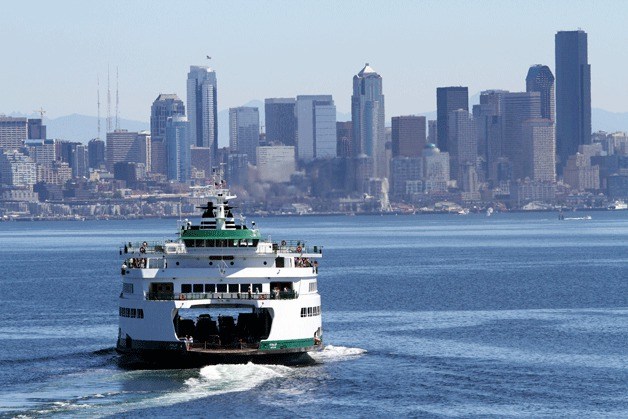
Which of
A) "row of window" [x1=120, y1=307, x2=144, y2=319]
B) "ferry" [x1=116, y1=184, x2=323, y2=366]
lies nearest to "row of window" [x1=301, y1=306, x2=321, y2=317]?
"ferry" [x1=116, y1=184, x2=323, y2=366]

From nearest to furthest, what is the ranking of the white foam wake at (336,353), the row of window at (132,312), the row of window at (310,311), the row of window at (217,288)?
the row of window at (132,312) → the row of window at (217,288) → the row of window at (310,311) → the white foam wake at (336,353)

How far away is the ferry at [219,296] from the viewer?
2552 inches

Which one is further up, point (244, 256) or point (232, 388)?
point (244, 256)

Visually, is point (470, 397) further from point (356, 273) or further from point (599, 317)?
point (356, 273)

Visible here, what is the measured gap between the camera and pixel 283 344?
65.2 meters

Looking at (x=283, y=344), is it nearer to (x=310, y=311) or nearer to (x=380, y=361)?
(x=310, y=311)

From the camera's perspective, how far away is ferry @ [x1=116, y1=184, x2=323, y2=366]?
64812mm

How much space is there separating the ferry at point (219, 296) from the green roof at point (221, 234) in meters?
0.04

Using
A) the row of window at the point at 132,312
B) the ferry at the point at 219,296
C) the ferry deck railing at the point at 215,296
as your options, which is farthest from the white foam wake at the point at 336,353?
the row of window at the point at 132,312

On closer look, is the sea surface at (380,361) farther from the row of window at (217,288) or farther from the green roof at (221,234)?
the green roof at (221,234)

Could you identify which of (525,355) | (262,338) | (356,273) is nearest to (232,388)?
(262,338)

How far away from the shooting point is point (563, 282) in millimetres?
126000

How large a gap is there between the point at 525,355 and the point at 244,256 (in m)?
13.9

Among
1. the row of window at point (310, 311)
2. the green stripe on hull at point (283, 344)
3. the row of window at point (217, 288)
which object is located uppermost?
the row of window at point (217, 288)
